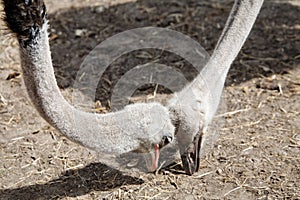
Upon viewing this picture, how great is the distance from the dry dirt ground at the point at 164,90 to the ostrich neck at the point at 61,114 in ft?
0.51

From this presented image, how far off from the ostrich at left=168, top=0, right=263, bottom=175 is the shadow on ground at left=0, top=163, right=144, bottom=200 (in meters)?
0.33

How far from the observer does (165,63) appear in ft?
13.8

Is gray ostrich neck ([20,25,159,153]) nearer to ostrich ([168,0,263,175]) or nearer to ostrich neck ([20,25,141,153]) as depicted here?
ostrich neck ([20,25,141,153])

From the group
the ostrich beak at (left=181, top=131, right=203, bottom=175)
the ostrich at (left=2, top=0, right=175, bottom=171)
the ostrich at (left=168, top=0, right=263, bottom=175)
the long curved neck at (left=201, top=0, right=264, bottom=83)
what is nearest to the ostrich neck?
the ostrich at (left=2, top=0, right=175, bottom=171)

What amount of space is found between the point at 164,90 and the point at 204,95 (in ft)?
3.01

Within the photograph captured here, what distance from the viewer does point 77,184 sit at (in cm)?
306

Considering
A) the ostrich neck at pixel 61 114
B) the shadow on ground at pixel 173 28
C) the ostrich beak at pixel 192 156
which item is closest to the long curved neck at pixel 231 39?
the ostrich beak at pixel 192 156

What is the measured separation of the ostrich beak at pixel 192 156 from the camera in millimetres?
2965

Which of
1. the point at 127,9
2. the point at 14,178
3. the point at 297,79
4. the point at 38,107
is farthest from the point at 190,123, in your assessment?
the point at 127,9

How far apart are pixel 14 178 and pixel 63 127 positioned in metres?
0.69

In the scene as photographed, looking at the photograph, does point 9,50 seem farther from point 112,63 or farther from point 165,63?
point 165,63

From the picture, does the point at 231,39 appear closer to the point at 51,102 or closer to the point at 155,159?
the point at 155,159

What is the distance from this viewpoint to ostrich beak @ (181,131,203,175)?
2.96m

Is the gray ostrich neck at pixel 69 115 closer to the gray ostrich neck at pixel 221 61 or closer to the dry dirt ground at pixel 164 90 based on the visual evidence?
the dry dirt ground at pixel 164 90
